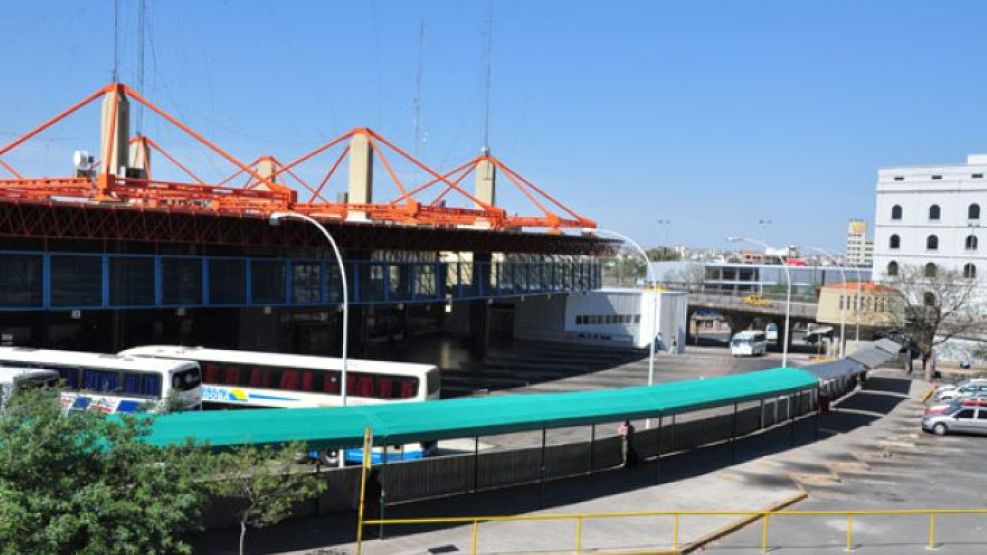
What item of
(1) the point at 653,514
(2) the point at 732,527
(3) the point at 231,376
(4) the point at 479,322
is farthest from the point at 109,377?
(4) the point at 479,322

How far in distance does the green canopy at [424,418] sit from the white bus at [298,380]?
8759 millimetres

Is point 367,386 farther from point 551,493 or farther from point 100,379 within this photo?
point 551,493

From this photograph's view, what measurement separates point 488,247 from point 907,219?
50.9 metres

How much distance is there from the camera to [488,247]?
58.5 m

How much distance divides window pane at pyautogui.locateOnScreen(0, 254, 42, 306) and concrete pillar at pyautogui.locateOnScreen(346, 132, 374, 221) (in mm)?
29998

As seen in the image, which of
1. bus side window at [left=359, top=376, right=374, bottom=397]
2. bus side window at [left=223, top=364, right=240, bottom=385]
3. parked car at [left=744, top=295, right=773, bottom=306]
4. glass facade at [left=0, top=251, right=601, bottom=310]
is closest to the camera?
bus side window at [left=359, top=376, right=374, bottom=397]

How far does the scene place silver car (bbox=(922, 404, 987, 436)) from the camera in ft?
123

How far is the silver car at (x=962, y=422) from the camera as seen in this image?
37469 mm

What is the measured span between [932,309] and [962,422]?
2986cm

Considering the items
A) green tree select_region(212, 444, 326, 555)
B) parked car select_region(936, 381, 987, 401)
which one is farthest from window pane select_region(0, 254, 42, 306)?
parked car select_region(936, 381, 987, 401)

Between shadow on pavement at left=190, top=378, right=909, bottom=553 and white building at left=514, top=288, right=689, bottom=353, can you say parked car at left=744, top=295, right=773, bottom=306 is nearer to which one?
white building at left=514, top=288, right=689, bottom=353

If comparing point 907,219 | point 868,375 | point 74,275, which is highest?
point 907,219

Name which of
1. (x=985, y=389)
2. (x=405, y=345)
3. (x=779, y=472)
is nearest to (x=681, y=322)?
(x=405, y=345)

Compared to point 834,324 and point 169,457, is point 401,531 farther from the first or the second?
point 834,324
